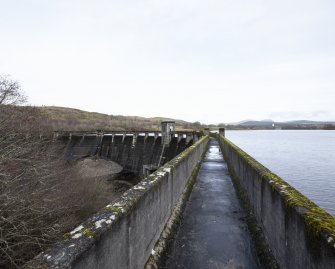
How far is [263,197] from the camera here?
17.1 ft

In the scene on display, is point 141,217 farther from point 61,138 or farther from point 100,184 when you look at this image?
point 61,138

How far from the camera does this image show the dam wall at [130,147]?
108ft

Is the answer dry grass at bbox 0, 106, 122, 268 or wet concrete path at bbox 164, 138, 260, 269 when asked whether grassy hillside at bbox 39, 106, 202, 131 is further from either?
wet concrete path at bbox 164, 138, 260, 269

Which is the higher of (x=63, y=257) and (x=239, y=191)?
(x=63, y=257)

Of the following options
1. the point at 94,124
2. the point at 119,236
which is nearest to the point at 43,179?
the point at 119,236

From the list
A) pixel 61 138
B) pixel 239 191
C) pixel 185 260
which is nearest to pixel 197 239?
pixel 185 260

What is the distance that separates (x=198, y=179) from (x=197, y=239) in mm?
5563

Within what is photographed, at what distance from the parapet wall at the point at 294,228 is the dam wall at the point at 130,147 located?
25.3 m

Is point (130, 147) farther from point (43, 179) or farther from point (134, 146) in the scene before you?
point (43, 179)

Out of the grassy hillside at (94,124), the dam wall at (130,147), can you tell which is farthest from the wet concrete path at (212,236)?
the grassy hillside at (94,124)

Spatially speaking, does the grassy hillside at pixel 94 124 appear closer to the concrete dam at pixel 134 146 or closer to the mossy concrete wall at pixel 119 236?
the concrete dam at pixel 134 146

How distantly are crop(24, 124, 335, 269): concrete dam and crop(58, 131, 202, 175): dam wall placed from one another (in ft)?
77.1

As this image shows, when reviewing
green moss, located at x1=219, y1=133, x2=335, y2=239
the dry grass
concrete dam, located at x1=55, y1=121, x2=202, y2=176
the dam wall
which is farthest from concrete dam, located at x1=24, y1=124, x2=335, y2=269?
the dam wall

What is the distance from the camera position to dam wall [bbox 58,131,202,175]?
32969 millimetres
